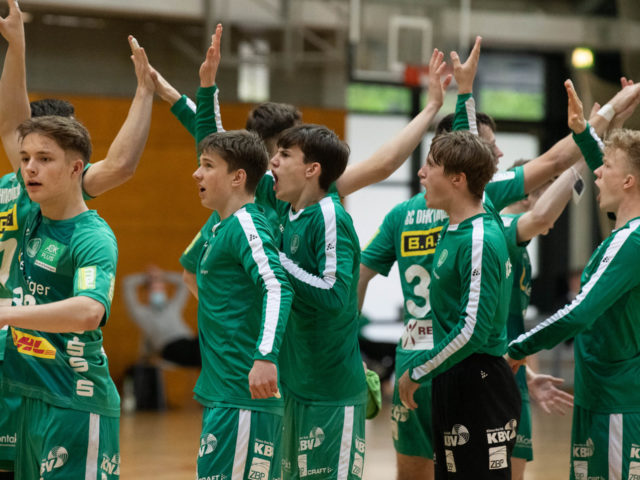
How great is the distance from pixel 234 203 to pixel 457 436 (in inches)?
53.6

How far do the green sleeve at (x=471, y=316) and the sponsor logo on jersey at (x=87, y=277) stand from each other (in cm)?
136

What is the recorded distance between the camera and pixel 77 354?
3.80 m

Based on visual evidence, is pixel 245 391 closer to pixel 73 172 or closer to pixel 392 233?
pixel 73 172

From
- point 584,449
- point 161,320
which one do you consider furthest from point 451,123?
point 161,320

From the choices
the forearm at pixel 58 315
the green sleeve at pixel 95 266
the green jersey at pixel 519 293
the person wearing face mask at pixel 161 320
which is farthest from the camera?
the person wearing face mask at pixel 161 320

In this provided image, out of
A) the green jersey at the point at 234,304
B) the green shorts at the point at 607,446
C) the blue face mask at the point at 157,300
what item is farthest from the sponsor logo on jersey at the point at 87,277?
the blue face mask at the point at 157,300

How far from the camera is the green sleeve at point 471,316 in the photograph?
3.76 metres

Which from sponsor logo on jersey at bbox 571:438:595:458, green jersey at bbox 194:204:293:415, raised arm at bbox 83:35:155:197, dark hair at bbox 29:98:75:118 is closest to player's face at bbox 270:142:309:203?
green jersey at bbox 194:204:293:415

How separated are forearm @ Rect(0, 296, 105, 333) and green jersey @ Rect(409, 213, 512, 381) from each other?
53.0 inches

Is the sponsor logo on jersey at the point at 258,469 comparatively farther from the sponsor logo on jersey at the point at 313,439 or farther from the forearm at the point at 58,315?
the forearm at the point at 58,315

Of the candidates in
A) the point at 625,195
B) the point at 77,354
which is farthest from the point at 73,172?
the point at 625,195

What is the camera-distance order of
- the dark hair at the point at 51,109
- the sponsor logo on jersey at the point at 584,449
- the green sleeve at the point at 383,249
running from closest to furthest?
the sponsor logo on jersey at the point at 584,449 < the dark hair at the point at 51,109 < the green sleeve at the point at 383,249

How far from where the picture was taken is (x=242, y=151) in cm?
398

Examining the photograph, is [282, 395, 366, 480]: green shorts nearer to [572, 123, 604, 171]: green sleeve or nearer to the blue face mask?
[572, 123, 604, 171]: green sleeve
